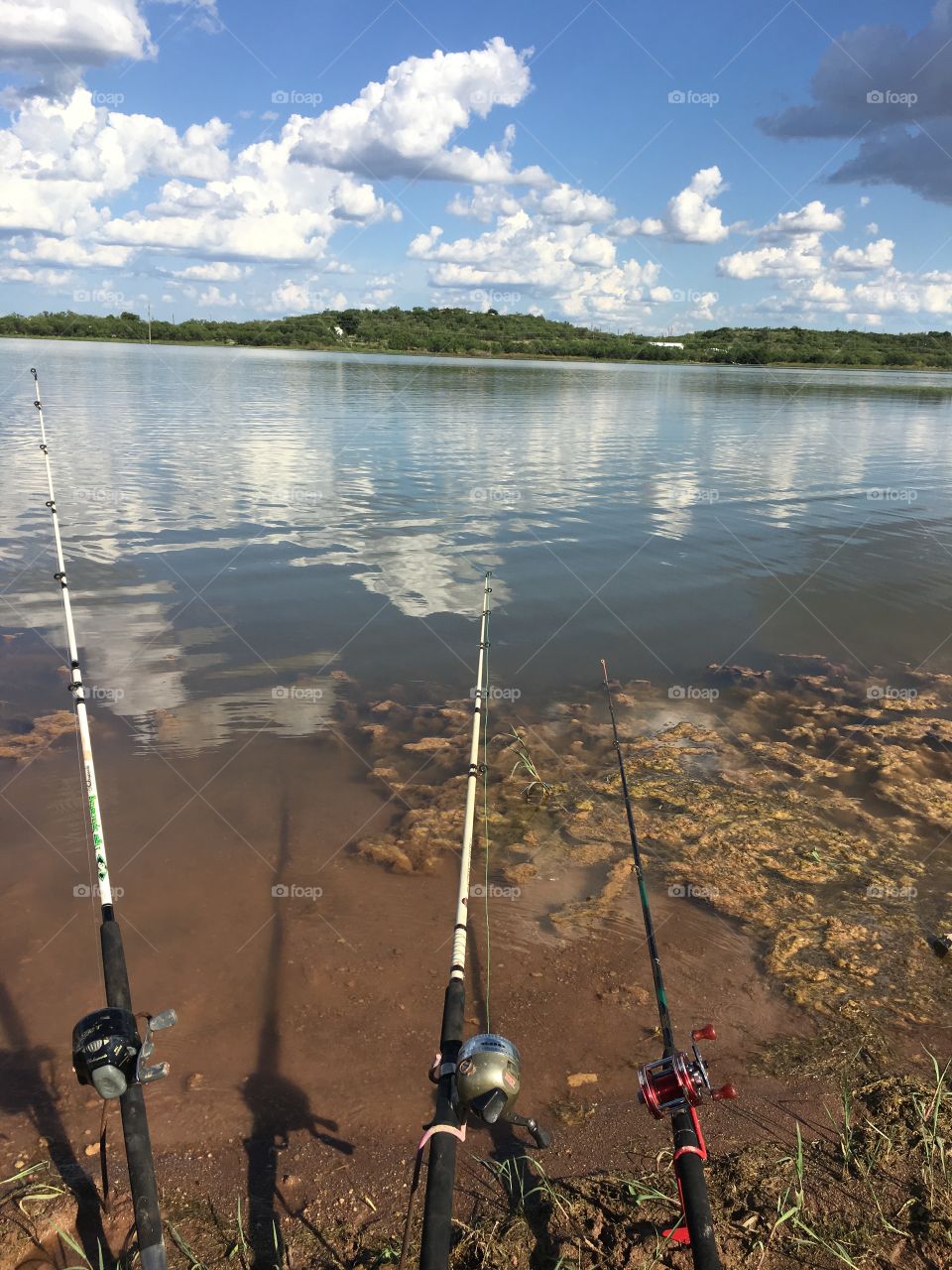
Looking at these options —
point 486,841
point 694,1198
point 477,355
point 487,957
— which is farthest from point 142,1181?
point 477,355

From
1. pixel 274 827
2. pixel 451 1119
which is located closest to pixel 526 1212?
pixel 451 1119

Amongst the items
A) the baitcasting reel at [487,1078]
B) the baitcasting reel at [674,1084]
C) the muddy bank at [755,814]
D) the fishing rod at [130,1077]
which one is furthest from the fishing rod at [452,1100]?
the muddy bank at [755,814]

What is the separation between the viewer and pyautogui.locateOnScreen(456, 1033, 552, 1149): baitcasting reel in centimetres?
309

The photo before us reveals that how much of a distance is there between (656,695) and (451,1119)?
6764 millimetres

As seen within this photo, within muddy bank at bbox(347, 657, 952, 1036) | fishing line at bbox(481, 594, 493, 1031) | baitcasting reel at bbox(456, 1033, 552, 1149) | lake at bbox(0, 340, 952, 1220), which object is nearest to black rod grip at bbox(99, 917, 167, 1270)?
lake at bbox(0, 340, 952, 1220)

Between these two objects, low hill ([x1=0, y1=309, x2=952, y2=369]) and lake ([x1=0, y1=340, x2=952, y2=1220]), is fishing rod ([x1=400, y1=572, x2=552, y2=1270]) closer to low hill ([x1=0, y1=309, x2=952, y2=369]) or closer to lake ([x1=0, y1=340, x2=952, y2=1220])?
lake ([x1=0, y1=340, x2=952, y2=1220])

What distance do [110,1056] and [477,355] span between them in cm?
10958

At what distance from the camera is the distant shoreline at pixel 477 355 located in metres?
106

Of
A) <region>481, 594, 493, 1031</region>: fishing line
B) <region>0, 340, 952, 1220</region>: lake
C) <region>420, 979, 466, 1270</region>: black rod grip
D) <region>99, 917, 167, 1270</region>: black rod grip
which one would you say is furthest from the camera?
<region>481, 594, 493, 1031</region>: fishing line

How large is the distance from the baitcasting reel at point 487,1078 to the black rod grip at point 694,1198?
62 centimetres

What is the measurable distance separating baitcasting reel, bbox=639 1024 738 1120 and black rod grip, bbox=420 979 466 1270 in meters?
0.77

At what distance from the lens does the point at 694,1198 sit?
9.40ft

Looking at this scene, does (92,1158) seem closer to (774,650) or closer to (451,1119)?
(451,1119)

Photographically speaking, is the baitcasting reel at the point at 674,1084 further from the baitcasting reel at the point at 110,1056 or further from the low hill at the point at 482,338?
the low hill at the point at 482,338
